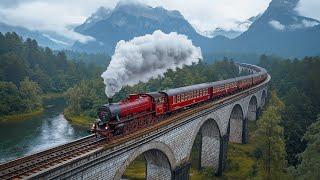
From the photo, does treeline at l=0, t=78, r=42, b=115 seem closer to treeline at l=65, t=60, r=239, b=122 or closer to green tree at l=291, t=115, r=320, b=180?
treeline at l=65, t=60, r=239, b=122

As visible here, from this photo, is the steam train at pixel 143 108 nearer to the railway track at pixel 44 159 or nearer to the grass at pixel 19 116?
the railway track at pixel 44 159

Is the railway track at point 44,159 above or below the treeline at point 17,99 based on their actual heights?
above

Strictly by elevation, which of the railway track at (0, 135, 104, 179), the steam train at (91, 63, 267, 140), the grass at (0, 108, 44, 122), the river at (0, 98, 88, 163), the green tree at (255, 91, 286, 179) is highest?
the steam train at (91, 63, 267, 140)

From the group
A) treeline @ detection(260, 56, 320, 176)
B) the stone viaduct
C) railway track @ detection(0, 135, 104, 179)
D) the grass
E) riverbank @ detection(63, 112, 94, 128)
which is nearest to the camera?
railway track @ detection(0, 135, 104, 179)

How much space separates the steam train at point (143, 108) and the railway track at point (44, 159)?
4.73 feet

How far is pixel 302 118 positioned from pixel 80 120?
45.2 m

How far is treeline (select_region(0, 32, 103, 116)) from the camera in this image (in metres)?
86.0

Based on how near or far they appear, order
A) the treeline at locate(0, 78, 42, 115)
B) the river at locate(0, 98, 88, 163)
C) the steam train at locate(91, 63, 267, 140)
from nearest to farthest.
A: the steam train at locate(91, 63, 267, 140) < the river at locate(0, 98, 88, 163) < the treeline at locate(0, 78, 42, 115)

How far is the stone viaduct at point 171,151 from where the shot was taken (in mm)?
21297

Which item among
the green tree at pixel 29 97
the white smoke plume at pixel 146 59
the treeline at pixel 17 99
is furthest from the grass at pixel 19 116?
the white smoke plume at pixel 146 59

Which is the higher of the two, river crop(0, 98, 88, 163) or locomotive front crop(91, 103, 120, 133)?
locomotive front crop(91, 103, 120, 133)

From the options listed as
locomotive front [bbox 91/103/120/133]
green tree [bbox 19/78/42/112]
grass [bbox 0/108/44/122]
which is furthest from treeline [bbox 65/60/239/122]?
locomotive front [bbox 91/103/120/133]

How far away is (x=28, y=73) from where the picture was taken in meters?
118

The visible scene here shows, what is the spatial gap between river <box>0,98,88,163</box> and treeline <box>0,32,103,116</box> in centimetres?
607
